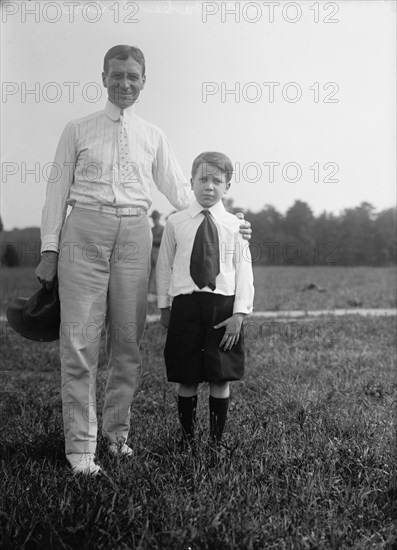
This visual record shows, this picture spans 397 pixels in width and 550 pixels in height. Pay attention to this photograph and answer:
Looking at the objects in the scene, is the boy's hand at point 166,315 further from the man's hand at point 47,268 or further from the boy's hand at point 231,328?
the man's hand at point 47,268

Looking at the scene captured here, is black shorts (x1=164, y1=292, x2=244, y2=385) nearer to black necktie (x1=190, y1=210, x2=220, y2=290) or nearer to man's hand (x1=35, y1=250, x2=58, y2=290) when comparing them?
black necktie (x1=190, y1=210, x2=220, y2=290)

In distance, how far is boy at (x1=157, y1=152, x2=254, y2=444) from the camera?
3.29m

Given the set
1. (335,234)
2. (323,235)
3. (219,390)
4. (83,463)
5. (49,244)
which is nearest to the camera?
(83,463)

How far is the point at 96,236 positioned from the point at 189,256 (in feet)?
1.57

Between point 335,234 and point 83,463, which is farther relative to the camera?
point 335,234

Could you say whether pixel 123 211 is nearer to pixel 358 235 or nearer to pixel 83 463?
pixel 83 463

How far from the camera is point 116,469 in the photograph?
2.98 metres

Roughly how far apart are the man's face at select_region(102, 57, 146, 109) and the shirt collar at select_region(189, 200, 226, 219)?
0.61 metres

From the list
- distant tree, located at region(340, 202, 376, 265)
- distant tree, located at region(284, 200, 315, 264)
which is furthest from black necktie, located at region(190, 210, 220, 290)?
distant tree, located at region(340, 202, 376, 265)

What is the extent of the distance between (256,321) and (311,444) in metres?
5.23

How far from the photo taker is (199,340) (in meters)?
3.31

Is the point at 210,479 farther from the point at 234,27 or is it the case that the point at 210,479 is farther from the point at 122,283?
the point at 234,27

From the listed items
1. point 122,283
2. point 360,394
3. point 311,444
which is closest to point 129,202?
point 122,283

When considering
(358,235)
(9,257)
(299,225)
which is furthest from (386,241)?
(9,257)
